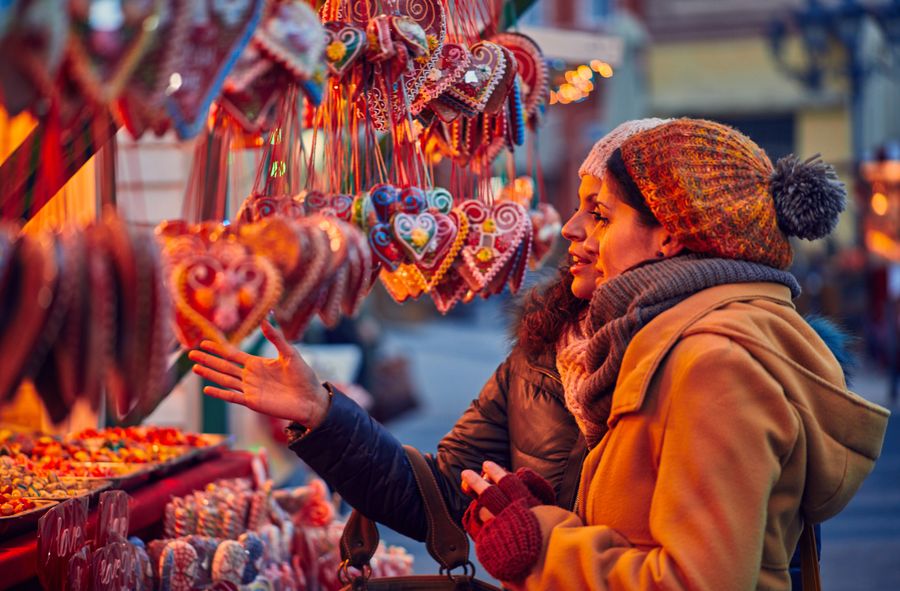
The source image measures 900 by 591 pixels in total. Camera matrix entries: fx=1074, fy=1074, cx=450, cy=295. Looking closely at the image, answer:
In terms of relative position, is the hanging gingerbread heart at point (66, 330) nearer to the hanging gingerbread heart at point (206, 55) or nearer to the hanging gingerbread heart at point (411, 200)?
the hanging gingerbread heart at point (206, 55)

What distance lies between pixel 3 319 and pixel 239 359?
2.28 feet

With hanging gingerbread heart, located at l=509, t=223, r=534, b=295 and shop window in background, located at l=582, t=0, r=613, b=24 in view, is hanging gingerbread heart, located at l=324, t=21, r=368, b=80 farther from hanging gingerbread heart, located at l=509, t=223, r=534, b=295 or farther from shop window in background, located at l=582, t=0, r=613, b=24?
shop window in background, located at l=582, t=0, r=613, b=24

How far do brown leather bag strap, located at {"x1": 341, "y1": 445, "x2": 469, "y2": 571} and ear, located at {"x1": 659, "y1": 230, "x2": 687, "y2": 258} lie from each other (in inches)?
26.1

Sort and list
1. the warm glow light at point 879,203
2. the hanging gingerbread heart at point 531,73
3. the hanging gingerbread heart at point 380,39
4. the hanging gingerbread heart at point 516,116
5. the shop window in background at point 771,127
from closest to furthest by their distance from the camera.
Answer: the hanging gingerbread heart at point 380,39, the hanging gingerbread heart at point 516,116, the hanging gingerbread heart at point 531,73, the warm glow light at point 879,203, the shop window in background at point 771,127

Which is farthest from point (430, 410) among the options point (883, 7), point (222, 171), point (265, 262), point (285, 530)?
point (265, 262)

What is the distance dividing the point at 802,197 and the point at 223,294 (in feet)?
3.04

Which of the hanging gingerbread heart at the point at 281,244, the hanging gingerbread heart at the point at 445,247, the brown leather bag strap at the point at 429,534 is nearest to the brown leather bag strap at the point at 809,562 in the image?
the brown leather bag strap at the point at 429,534

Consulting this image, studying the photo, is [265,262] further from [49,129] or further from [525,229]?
[525,229]

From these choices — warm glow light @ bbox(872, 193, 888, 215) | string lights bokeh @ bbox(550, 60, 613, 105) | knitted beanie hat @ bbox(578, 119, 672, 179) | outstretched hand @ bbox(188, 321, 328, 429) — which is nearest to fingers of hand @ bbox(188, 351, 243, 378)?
outstretched hand @ bbox(188, 321, 328, 429)

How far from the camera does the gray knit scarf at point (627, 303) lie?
1.70m

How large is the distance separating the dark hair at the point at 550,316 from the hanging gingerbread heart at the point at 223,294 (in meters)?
0.74

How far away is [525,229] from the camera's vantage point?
2.27 meters

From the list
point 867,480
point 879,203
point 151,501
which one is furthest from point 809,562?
point 879,203

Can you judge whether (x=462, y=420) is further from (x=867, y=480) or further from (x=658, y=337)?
(x=867, y=480)
